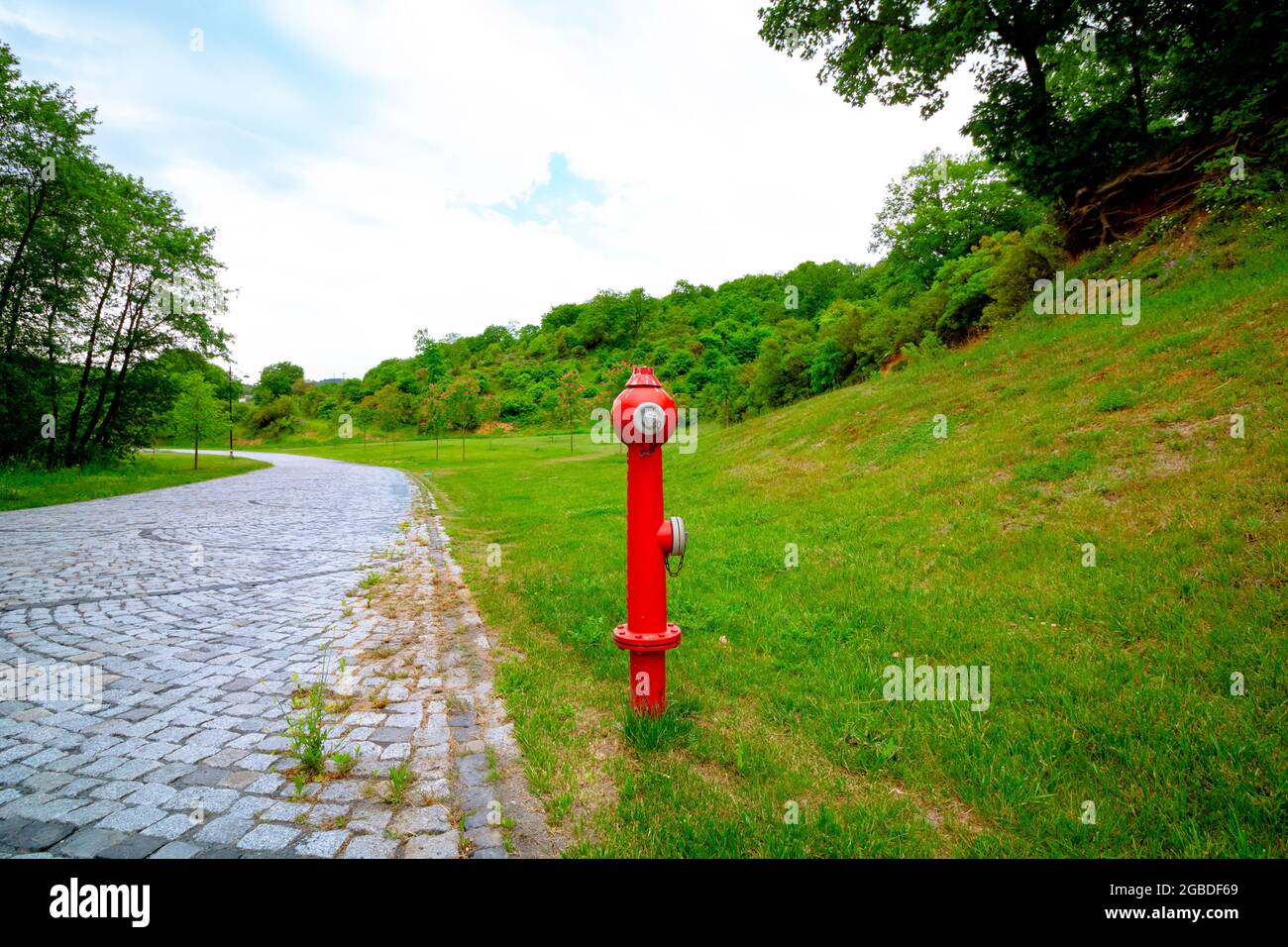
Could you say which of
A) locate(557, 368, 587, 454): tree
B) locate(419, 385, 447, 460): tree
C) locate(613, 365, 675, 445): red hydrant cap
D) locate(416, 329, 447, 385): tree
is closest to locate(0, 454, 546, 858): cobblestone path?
locate(613, 365, 675, 445): red hydrant cap

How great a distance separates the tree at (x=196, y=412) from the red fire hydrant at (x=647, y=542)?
51703mm

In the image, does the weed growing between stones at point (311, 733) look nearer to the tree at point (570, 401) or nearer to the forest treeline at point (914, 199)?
the forest treeline at point (914, 199)

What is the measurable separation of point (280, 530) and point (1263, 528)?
48.3ft

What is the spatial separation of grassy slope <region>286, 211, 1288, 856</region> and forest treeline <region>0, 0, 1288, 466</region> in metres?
4.46

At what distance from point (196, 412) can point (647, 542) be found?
53938 millimetres

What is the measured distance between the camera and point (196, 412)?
4322 centimetres

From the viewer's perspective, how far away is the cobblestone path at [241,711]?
2609 millimetres

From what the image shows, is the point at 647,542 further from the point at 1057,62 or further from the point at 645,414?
the point at 1057,62

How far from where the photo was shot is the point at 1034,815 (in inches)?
101

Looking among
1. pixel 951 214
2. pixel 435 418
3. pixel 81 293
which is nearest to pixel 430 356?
pixel 435 418
